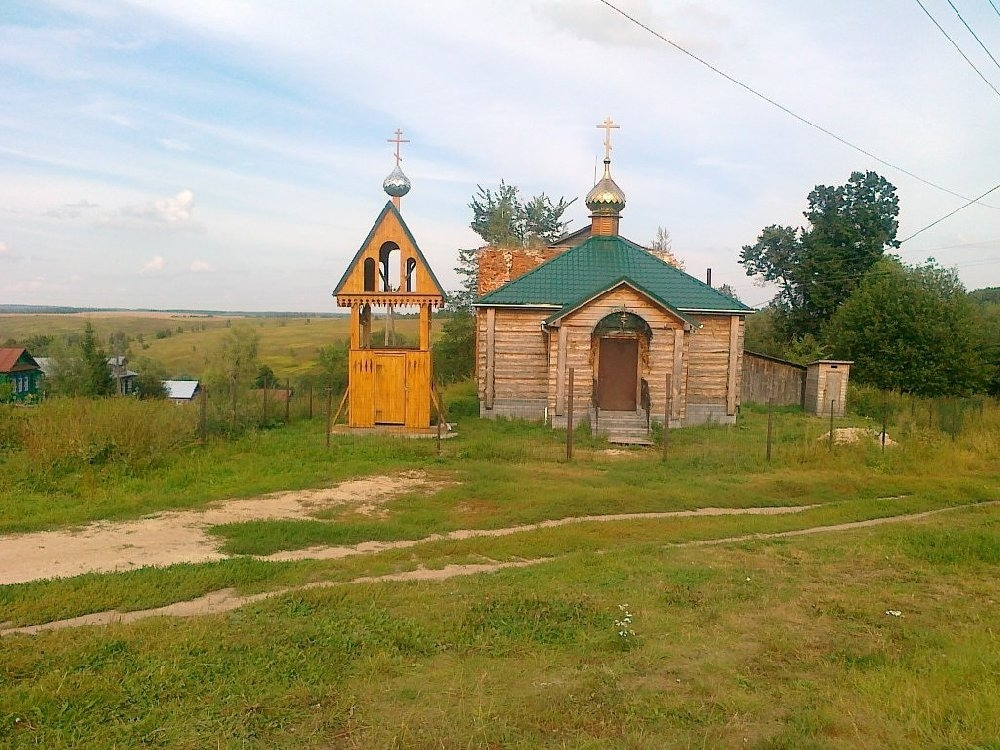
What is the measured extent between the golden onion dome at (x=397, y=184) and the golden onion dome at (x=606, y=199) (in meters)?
7.38

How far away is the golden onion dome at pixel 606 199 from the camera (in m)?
24.1

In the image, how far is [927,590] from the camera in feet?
24.2

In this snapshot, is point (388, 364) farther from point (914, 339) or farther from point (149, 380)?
point (149, 380)

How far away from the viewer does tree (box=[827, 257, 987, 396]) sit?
90.1ft

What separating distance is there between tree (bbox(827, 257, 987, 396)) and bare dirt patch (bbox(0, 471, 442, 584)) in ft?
75.5

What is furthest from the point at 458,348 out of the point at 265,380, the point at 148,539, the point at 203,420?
the point at 148,539

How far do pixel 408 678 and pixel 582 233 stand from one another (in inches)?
1154

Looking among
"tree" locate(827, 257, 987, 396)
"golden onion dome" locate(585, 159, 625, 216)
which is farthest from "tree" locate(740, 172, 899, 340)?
"golden onion dome" locate(585, 159, 625, 216)

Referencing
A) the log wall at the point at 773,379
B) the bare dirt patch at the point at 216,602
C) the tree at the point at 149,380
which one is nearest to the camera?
the bare dirt patch at the point at 216,602

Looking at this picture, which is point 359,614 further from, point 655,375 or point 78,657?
point 655,375

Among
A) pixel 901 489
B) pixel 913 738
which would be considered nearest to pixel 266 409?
pixel 901 489

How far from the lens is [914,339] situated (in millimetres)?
27812

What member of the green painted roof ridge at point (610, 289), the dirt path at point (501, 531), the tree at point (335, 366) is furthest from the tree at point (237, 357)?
the dirt path at point (501, 531)

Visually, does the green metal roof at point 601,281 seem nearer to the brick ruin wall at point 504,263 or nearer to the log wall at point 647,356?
the log wall at point 647,356
